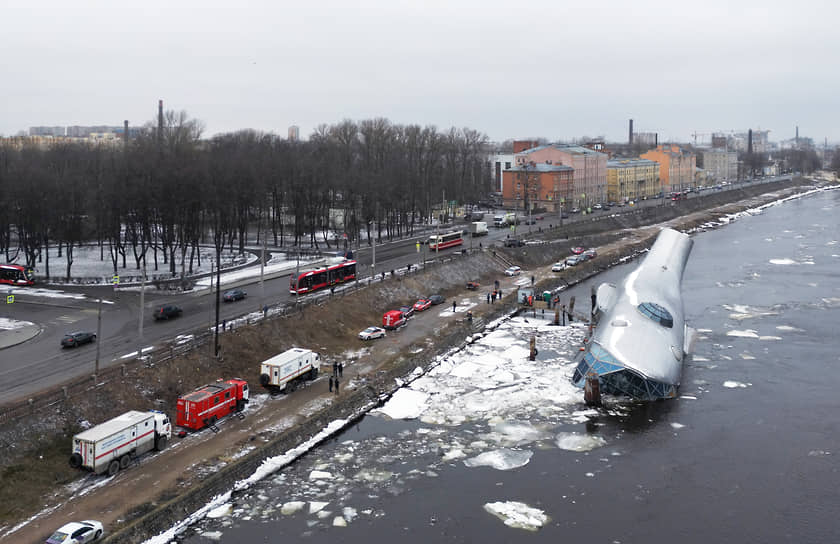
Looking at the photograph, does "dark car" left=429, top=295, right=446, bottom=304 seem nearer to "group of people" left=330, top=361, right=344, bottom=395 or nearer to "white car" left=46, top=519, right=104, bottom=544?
"group of people" left=330, top=361, right=344, bottom=395

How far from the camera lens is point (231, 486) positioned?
35500mm

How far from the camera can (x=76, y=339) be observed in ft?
161

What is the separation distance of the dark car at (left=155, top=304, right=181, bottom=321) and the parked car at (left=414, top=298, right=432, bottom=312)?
23.0 m

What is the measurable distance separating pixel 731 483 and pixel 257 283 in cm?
4942

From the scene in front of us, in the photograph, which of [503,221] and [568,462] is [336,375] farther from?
[503,221]

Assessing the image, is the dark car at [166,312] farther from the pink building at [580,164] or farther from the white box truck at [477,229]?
the pink building at [580,164]

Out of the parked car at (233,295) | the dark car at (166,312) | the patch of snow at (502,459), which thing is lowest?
the patch of snow at (502,459)

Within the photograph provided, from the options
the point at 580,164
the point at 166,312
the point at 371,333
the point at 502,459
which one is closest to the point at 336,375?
the point at 371,333

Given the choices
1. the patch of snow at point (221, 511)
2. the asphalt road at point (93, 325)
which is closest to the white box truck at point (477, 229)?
the asphalt road at point (93, 325)

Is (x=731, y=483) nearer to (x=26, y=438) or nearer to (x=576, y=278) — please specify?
(x=26, y=438)

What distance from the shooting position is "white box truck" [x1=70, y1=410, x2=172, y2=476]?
34344mm

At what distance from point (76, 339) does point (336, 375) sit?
17.5 meters

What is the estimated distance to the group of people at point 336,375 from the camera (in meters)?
47.4

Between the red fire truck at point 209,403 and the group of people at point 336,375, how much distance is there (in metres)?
5.94
